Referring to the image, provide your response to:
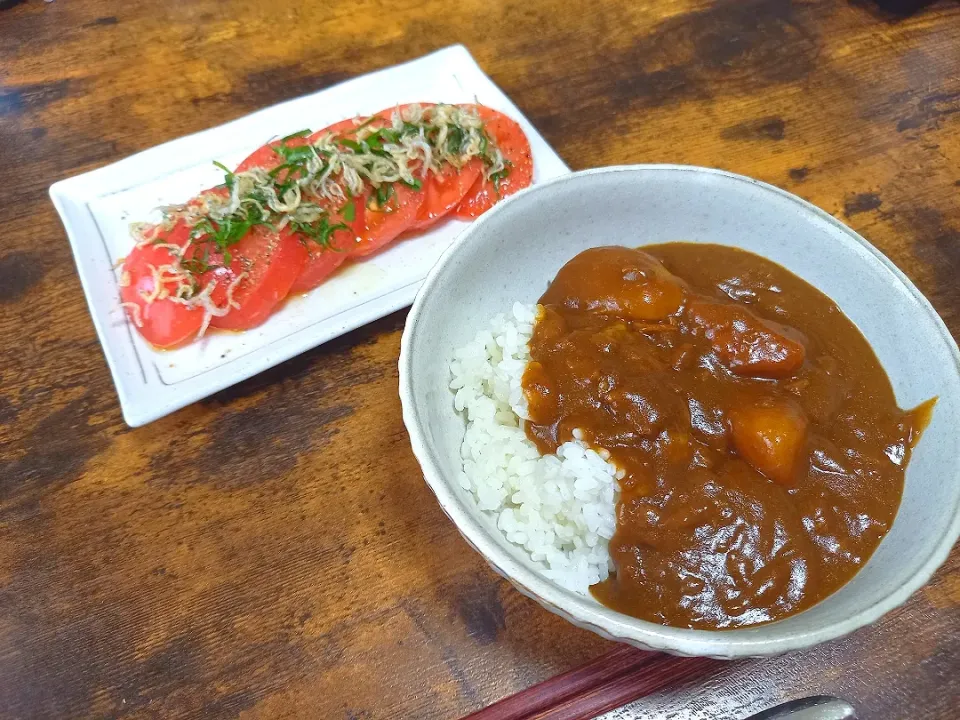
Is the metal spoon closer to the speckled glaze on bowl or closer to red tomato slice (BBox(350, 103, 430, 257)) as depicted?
the speckled glaze on bowl

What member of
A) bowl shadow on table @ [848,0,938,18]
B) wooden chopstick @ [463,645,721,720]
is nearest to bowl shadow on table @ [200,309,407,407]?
wooden chopstick @ [463,645,721,720]

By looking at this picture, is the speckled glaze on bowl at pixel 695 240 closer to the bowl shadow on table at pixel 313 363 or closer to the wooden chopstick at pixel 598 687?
the wooden chopstick at pixel 598 687

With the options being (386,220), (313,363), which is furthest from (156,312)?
(386,220)

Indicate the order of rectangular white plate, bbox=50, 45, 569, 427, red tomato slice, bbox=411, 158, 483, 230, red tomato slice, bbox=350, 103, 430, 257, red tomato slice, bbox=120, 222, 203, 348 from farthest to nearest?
red tomato slice, bbox=411, 158, 483, 230 → red tomato slice, bbox=350, 103, 430, 257 → red tomato slice, bbox=120, 222, 203, 348 → rectangular white plate, bbox=50, 45, 569, 427

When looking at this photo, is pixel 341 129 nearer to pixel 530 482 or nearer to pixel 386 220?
pixel 386 220

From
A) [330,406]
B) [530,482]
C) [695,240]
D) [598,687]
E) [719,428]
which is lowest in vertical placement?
[598,687]

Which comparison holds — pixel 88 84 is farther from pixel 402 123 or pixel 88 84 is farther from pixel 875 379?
pixel 875 379

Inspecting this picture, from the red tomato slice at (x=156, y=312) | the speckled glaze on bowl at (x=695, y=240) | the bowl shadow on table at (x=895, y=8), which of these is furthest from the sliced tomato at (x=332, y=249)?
the bowl shadow on table at (x=895, y=8)
